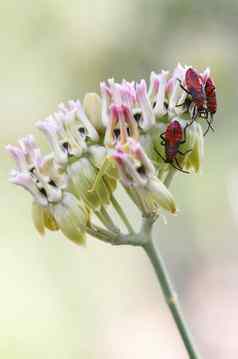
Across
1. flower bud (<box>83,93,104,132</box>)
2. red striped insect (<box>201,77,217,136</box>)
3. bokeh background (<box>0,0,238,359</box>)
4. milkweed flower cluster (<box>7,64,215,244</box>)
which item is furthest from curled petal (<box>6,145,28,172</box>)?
bokeh background (<box>0,0,238,359</box>)

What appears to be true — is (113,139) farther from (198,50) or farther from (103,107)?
(198,50)

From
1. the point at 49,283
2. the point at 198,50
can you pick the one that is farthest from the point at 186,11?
the point at 49,283

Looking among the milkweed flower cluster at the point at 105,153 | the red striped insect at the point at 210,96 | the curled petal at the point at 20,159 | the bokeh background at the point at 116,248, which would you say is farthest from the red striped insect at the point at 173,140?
the bokeh background at the point at 116,248

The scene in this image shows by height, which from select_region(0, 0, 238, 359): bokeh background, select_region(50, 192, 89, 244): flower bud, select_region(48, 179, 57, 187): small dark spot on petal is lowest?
select_region(50, 192, 89, 244): flower bud

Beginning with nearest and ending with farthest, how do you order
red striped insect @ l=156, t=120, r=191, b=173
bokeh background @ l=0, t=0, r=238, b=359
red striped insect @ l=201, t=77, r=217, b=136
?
red striped insect @ l=156, t=120, r=191, b=173 < red striped insect @ l=201, t=77, r=217, b=136 < bokeh background @ l=0, t=0, r=238, b=359

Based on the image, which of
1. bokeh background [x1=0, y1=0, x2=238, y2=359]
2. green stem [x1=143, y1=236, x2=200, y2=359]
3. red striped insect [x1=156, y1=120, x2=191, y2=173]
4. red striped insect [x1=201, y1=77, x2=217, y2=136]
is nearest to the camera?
green stem [x1=143, y1=236, x2=200, y2=359]

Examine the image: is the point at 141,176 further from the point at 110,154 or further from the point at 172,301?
the point at 172,301

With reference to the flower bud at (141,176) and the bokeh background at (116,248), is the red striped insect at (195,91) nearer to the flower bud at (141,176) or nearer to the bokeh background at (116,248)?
the flower bud at (141,176)

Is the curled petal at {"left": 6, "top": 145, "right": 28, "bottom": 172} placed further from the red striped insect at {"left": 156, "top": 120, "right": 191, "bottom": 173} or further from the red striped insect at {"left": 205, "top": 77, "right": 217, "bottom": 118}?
the red striped insect at {"left": 205, "top": 77, "right": 217, "bottom": 118}
